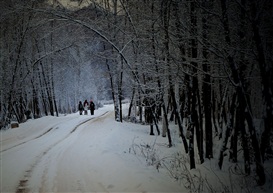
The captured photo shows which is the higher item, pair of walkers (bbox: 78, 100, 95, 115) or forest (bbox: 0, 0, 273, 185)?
forest (bbox: 0, 0, 273, 185)

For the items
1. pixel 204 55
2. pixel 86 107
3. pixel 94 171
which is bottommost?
pixel 94 171

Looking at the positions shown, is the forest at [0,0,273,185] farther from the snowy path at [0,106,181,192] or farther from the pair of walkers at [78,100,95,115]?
the pair of walkers at [78,100,95,115]

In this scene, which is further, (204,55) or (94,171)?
(204,55)

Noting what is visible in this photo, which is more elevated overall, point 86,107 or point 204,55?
point 204,55

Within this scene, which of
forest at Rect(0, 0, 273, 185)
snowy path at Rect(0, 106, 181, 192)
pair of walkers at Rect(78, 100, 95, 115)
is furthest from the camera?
pair of walkers at Rect(78, 100, 95, 115)

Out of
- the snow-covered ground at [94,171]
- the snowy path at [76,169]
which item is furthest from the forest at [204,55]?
the snowy path at [76,169]

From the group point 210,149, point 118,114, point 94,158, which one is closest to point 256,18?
point 210,149

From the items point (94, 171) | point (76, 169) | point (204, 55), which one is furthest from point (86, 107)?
point (204, 55)

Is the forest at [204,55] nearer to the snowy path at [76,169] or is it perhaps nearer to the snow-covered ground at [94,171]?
the snow-covered ground at [94,171]

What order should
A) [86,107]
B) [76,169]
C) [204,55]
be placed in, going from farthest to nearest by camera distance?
[86,107] < [204,55] < [76,169]

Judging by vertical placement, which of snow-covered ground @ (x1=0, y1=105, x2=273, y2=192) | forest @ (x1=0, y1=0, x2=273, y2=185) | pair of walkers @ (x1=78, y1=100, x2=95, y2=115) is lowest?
snow-covered ground @ (x1=0, y1=105, x2=273, y2=192)

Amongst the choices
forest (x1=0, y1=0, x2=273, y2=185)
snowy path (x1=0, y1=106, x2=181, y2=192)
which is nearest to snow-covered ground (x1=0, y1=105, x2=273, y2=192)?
snowy path (x1=0, y1=106, x2=181, y2=192)

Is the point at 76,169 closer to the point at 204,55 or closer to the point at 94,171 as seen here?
the point at 94,171

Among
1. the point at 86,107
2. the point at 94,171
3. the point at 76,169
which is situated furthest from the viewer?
the point at 86,107
